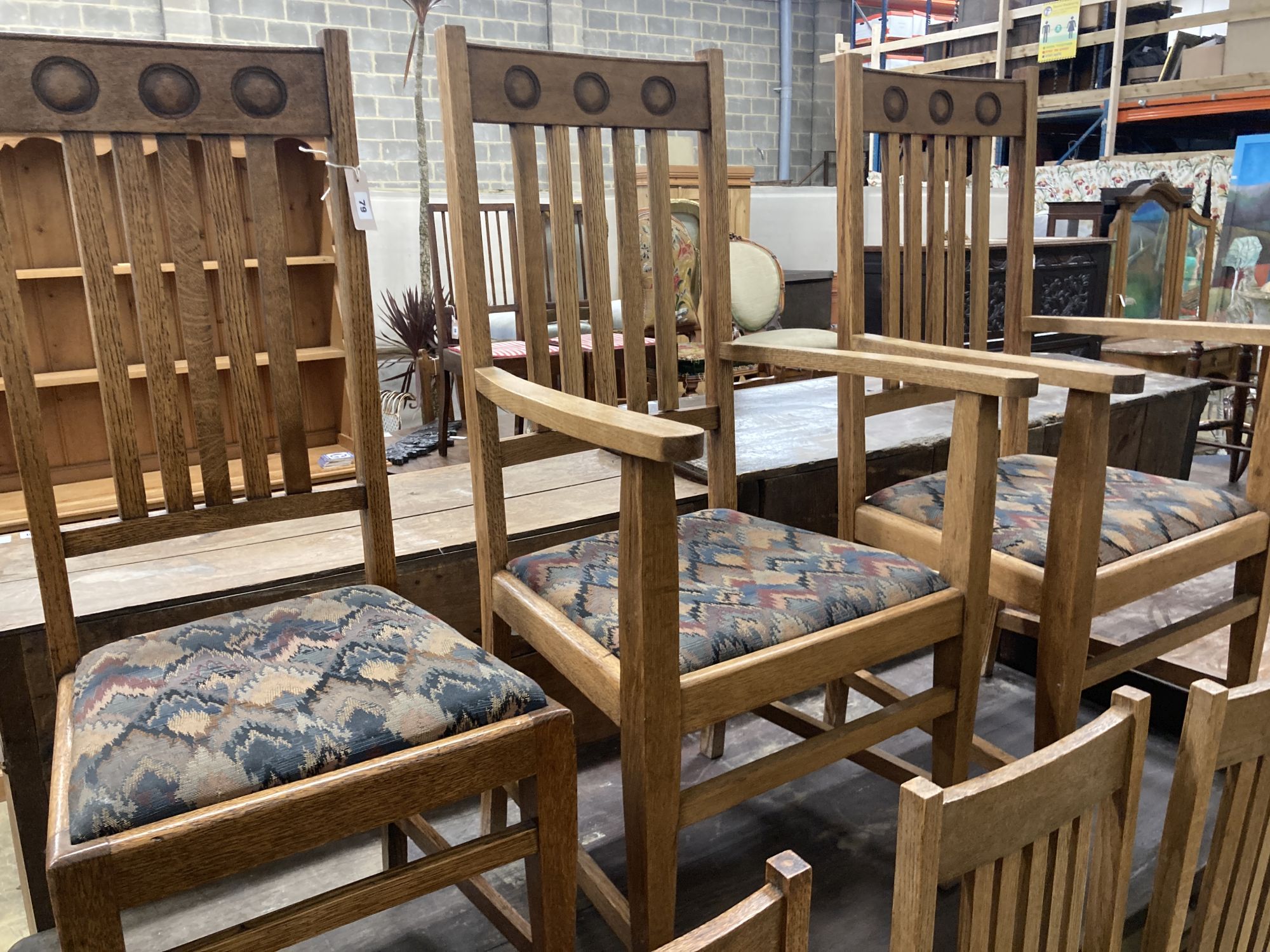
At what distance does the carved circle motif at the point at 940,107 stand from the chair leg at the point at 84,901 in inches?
57.7

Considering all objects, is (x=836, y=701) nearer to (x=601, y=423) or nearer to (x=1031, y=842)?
(x=601, y=423)

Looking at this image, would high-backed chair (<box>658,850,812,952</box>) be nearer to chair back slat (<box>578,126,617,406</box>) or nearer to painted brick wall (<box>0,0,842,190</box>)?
chair back slat (<box>578,126,617,406</box>)

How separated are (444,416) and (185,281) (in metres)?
1.91

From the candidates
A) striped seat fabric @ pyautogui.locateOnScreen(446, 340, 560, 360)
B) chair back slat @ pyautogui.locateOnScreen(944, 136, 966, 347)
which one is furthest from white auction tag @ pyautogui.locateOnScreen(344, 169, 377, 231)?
striped seat fabric @ pyautogui.locateOnScreen(446, 340, 560, 360)

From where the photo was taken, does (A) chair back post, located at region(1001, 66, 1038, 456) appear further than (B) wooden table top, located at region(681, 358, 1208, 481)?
No

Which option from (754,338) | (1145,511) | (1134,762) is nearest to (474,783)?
(1134,762)

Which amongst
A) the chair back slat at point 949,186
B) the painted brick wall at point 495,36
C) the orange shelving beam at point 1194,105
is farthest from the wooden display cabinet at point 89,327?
the orange shelving beam at point 1194,105

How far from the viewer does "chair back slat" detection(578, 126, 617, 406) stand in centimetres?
130

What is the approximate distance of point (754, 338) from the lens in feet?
11.1

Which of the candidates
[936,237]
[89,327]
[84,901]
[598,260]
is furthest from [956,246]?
[89,327]

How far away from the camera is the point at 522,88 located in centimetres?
121

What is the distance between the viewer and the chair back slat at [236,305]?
1102 millimetres

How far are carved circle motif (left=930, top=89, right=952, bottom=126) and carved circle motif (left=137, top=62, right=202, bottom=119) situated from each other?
3.51 ft

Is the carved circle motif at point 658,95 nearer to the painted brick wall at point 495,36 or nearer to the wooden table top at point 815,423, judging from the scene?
the wooden table top at point 815,423
